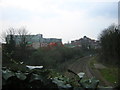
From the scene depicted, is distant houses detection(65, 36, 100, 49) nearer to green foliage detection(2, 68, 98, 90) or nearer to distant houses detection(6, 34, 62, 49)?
distant houses detection(6, 34, 62, 49)

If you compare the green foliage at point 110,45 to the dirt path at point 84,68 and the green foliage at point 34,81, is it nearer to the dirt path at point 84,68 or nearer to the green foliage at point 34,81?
the dirt path at point 84,68

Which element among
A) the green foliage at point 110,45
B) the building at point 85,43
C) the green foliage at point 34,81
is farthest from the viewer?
the building at point 85,43

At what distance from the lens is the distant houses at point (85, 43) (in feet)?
4.00

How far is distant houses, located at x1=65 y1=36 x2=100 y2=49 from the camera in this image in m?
1.22

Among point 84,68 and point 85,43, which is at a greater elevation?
point 85,43

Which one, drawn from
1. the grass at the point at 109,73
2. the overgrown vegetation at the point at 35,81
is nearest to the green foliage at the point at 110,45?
the grass at the point at 109,73

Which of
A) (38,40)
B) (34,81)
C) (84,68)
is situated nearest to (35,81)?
(34,81)

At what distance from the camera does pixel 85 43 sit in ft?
4.06

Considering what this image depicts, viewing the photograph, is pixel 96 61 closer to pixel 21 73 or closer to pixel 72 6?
pixel 72 6

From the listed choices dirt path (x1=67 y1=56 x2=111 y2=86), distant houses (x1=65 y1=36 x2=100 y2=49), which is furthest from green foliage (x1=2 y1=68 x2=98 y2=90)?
distant houses (x1=65 y1=36 x2=100 y2=49)

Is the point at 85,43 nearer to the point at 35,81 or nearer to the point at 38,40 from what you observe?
the point at 38,40

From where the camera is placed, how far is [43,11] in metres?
1.17

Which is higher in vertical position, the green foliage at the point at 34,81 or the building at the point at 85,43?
the building at the point at 85,43

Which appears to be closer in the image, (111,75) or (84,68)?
(111,75)
